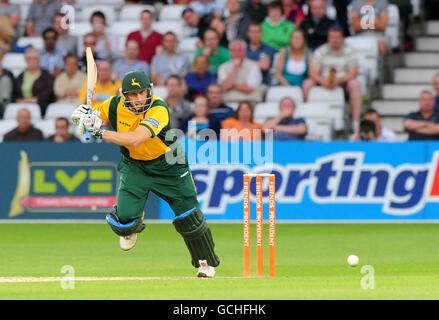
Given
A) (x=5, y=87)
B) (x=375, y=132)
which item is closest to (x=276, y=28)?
(x=375, y=132)

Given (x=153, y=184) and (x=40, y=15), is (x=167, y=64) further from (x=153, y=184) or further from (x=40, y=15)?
(x=153, y=184)

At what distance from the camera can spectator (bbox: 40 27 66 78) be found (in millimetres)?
21250

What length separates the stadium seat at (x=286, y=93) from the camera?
1980cm

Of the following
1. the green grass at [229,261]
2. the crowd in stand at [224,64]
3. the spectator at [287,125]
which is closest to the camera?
the green grass at [229,261]

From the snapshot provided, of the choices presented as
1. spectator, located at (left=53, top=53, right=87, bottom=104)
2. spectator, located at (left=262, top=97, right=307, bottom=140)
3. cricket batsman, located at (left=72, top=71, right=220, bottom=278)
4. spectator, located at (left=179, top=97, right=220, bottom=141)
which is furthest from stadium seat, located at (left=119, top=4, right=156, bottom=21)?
cricket batsman, located at (left=72, top=71, right=220, bottom=278)

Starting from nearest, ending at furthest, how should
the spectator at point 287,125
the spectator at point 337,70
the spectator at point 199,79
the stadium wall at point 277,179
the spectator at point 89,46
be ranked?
the stadium wall at point 277,179 → the spectator at point 287,125 → the spectator at point 337,70 → the spectator at point 199,79 → the spectator at point 89,46

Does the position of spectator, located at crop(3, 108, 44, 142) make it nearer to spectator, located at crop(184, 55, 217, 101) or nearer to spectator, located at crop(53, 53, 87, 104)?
spectator, located at crop(53, 53, 87, 104)

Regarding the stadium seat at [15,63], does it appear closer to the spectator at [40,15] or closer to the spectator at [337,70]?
the spectator at [40,15]

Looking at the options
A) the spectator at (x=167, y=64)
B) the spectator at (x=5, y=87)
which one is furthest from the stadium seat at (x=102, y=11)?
the spectator at (x=5, y=87)

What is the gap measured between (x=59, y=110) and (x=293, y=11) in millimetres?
4479

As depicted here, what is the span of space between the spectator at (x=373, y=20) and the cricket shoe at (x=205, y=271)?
9.80m

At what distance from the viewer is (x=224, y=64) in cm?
2028
